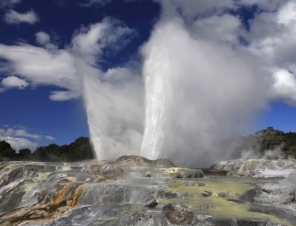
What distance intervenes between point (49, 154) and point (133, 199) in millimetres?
36659

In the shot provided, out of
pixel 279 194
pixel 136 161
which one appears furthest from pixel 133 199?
pixel 136 161

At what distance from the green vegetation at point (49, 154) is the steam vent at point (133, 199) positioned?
26.3 m

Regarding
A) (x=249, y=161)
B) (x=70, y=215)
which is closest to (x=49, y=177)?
(x=70, y=215)

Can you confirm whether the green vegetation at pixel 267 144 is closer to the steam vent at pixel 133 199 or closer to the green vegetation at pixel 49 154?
the green vegetation at pixel 49 154

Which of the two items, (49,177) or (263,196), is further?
(49,177)

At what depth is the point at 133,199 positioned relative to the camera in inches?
485

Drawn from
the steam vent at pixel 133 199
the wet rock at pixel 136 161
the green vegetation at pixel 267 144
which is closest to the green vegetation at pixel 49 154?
the green vegetation at pixel 267 144

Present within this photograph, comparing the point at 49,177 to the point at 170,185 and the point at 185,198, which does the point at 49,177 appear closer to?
the point at 170,185

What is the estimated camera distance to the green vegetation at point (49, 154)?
140ft

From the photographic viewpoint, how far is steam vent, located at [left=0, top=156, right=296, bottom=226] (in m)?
9.56

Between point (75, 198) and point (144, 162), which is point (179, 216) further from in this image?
point (144, 162)

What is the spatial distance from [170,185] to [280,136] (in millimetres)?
35940

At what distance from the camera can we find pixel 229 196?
1276cm

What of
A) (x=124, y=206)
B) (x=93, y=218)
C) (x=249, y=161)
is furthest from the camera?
(x=249, y=161)
